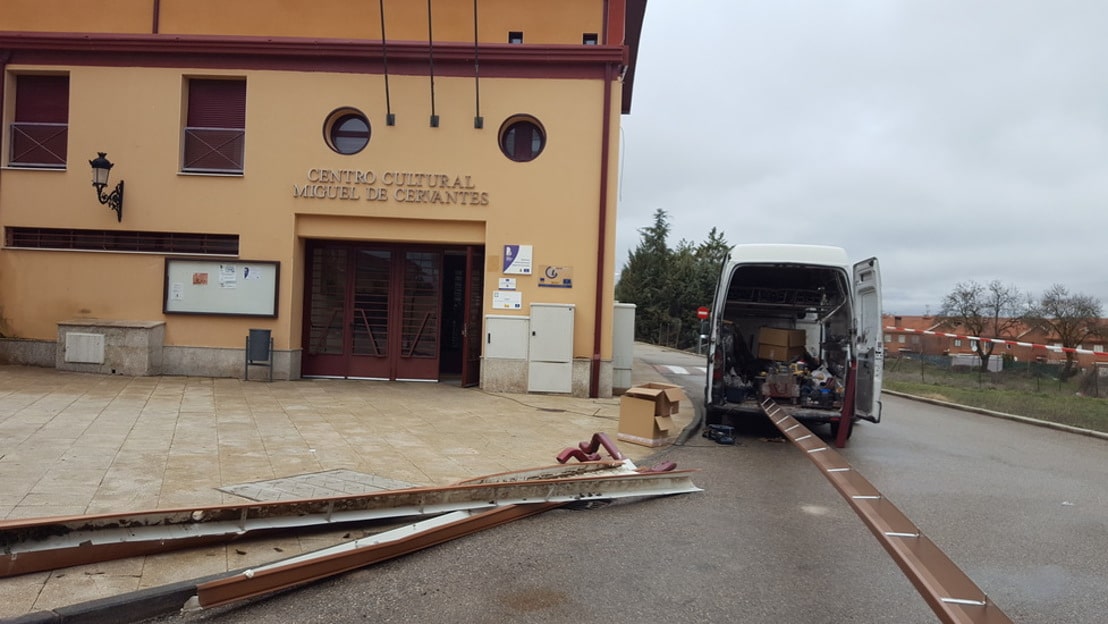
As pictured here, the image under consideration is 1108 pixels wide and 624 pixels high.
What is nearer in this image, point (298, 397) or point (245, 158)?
point (298, 397)

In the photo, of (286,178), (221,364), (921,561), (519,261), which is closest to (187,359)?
(221,364)

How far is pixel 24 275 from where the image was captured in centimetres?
1231

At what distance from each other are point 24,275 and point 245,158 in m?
4.47

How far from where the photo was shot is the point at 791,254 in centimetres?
890

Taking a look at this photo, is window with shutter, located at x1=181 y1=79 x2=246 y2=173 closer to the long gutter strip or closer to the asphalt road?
the long gutter strip

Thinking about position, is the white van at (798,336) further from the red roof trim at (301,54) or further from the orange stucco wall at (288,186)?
the red roof trim at (301,54)

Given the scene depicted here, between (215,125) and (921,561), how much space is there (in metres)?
13.2

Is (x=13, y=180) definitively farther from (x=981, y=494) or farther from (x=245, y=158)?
(x=981, y=494)

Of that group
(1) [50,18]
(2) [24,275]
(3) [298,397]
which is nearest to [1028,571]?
(3) [298,397]

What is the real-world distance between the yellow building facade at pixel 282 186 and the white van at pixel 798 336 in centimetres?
263

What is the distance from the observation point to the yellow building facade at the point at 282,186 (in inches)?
481

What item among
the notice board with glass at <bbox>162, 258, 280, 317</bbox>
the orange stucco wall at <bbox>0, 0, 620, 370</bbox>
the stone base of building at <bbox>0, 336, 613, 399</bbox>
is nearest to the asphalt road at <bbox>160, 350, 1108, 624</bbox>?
the stone base of building at <bbox>0, 336, 613, 399</bbox>

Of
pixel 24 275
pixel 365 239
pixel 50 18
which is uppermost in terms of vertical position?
pixel 50 18

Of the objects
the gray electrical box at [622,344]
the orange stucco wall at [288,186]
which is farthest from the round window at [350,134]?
the gray electrical box at [622,344]
